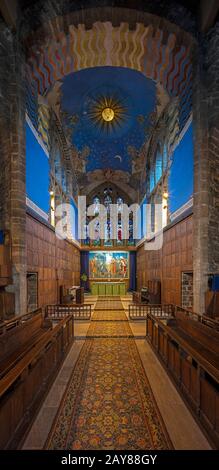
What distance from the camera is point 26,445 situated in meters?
2.96

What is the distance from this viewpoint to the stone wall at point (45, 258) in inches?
384

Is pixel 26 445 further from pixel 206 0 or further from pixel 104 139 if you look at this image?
pixel 104 139

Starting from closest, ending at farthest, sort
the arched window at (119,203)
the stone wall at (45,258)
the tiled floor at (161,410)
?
1. the tiled floor at (161,410)
2. the stone wall at (45,258)
3. the arched window at (119,203)

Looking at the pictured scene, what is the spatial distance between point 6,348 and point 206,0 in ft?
35.6

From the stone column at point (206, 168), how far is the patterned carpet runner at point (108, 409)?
349cm

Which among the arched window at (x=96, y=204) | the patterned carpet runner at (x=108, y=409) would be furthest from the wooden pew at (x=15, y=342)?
the arched window at (x=96, y=204)

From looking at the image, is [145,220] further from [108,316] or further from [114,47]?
[114,47]

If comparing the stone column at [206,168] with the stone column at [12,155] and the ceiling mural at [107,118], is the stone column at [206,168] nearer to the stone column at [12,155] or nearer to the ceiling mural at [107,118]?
the ceiling mural at [107,118]

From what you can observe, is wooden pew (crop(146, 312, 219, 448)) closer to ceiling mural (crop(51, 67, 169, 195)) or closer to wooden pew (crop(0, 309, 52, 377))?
wooden pew (crop(0, 309, 52, 377))

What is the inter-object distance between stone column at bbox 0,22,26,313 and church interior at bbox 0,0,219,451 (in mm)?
39

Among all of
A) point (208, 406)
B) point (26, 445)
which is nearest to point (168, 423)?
point (208, 406)

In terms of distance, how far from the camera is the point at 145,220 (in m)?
18.9

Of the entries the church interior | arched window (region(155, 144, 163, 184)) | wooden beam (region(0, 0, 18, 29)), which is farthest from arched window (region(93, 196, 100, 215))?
wooden beam (region(0, 0, 18, 29))

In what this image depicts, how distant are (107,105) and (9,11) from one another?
979 cm
